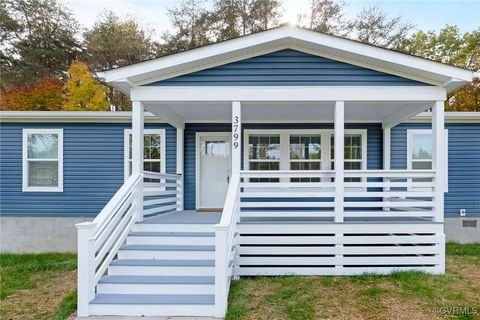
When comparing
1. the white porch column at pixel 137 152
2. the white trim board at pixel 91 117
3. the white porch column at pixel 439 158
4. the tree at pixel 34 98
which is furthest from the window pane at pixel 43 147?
the tree at pixel 34 98

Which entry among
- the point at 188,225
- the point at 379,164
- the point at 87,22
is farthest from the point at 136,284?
the point at 87,22

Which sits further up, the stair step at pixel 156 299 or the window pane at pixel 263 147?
the window pane at pixel 263 147

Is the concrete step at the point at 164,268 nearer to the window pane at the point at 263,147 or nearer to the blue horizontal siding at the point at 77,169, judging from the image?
the blue horizontal siding at the point at 77,169

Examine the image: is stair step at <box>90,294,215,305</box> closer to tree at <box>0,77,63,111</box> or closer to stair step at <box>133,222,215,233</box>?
stair step at <box>133,222,215,233</box>

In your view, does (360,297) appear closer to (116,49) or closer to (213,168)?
(213,168)

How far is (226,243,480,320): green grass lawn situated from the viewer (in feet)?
11.9

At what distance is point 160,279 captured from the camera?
13.1 ft

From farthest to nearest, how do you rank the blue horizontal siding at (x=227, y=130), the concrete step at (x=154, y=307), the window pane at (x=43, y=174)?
the window pane at (x=43, y=174)
the blue horizontal siding at (x=227, y=130)
the concrete step at (x=154, y=307)

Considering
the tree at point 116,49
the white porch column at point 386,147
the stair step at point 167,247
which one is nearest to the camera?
the stair step at point 167,247

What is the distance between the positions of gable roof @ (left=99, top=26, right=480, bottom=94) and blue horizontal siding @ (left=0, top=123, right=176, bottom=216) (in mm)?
2735

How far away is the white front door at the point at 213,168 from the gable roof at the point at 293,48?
268cm

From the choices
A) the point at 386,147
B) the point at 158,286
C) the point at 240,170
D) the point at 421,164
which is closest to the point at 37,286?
the point at 158,286

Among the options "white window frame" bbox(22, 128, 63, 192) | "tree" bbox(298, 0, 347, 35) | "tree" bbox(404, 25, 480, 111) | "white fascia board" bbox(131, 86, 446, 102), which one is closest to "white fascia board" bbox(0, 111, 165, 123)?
"white window frame" bbox(22, 128, 63, 192)

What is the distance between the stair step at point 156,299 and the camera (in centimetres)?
364
